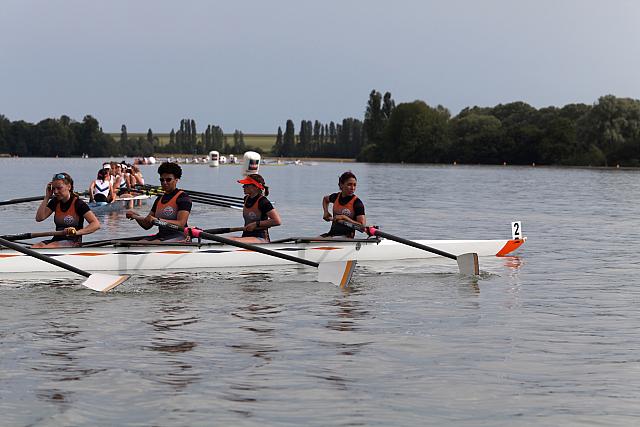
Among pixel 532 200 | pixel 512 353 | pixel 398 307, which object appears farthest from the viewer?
pixel 532 200

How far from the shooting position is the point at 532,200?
44.8 meters

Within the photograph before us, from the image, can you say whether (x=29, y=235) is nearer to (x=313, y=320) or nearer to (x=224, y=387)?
(x=313, y=320)

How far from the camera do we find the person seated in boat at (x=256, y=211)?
14539 millimetres

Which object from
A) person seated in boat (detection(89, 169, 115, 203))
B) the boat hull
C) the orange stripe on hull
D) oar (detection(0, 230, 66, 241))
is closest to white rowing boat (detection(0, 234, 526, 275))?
the boat hull

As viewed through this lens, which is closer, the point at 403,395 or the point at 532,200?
the point at 403,395

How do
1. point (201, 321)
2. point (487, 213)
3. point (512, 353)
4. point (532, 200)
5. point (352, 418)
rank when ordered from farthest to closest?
1. point (532, 200)
2. point (487, 213)
3. point (201, 321)
4. point (512, 353)
5. point (352, 418)

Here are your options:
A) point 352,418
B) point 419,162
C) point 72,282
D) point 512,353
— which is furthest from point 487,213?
point 419,162

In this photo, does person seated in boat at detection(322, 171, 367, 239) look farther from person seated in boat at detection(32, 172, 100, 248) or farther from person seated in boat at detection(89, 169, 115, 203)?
person seated in boat at detection(89, 169, 115, 203)

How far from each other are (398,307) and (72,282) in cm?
510

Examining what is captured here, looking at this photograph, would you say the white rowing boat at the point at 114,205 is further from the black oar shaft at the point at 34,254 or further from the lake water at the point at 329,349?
the black oar shaft at the point at 34,254

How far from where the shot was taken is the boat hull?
13.6m

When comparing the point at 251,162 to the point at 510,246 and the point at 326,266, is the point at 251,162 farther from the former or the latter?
the point at 326,266

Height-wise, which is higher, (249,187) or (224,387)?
(249,187)

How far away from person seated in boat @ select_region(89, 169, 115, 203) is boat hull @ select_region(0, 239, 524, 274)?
13201 mm
